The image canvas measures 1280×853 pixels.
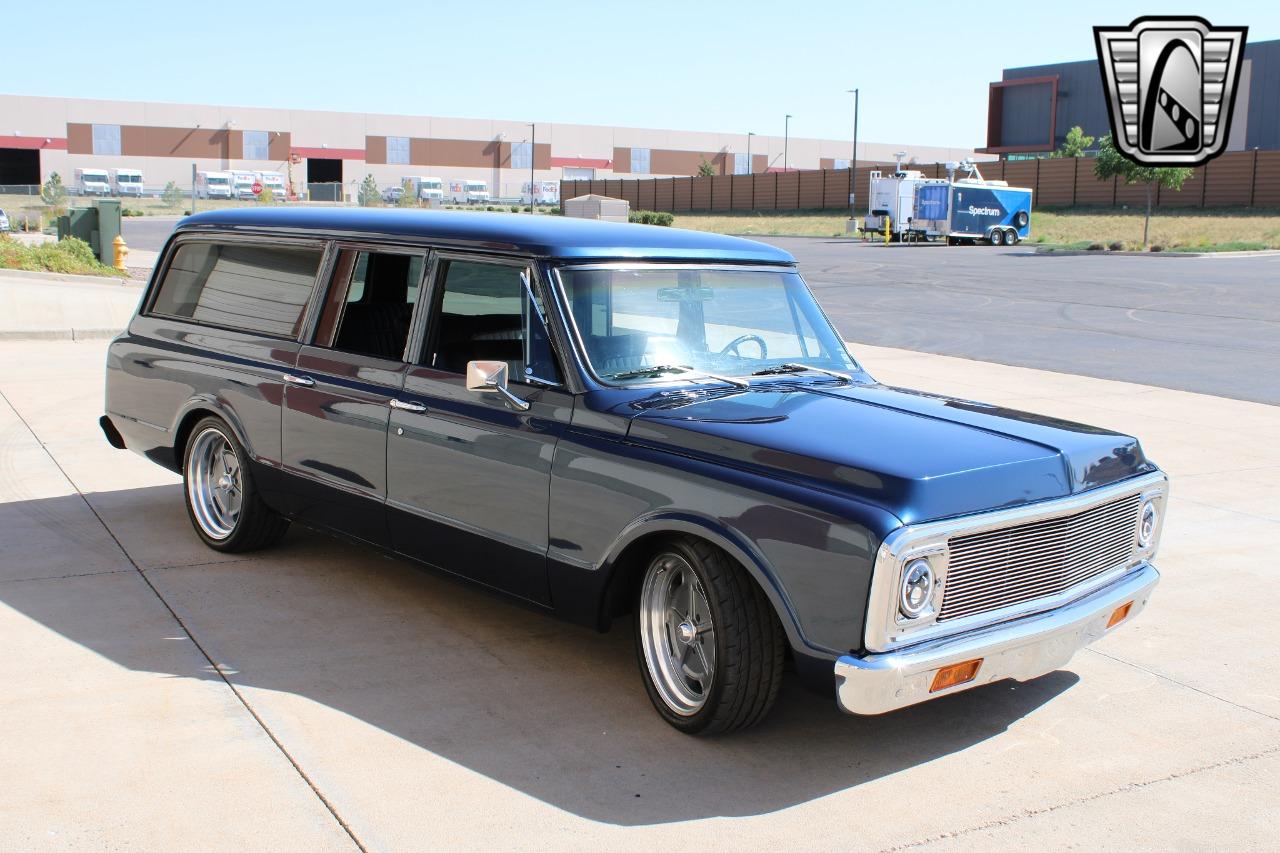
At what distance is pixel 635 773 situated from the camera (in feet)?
14.3

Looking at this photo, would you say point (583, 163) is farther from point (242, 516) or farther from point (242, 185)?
point (242, 516)

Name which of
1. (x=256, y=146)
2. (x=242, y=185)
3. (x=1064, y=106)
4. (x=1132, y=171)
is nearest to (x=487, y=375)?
(x=1132, y=171)

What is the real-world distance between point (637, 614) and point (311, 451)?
6.74 feet

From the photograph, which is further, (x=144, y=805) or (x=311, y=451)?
(x=311, y=451)

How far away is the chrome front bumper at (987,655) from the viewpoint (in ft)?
13.2

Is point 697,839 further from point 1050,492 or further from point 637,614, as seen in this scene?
point 1050,492

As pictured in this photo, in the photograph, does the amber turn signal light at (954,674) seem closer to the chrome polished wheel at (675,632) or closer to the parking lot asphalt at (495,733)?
the parking lot asphalt at (495,733)

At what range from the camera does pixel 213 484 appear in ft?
23.0

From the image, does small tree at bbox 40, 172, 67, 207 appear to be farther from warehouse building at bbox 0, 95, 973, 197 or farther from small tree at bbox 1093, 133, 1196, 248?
small tree at bbox 1093, 133, 1196, 248

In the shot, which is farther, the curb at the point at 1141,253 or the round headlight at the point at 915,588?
the curb at the point at 1141,253

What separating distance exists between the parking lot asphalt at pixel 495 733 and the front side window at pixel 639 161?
359 feet

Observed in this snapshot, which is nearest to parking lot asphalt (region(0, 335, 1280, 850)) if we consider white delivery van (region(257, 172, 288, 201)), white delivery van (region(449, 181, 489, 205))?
white delivery van (region(257, 172, 288, 201))

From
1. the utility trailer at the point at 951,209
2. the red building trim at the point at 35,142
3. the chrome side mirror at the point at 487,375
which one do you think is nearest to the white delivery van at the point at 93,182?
the red building trim at the point at 35,142

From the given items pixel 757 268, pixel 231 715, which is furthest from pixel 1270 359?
pixel 231 715
